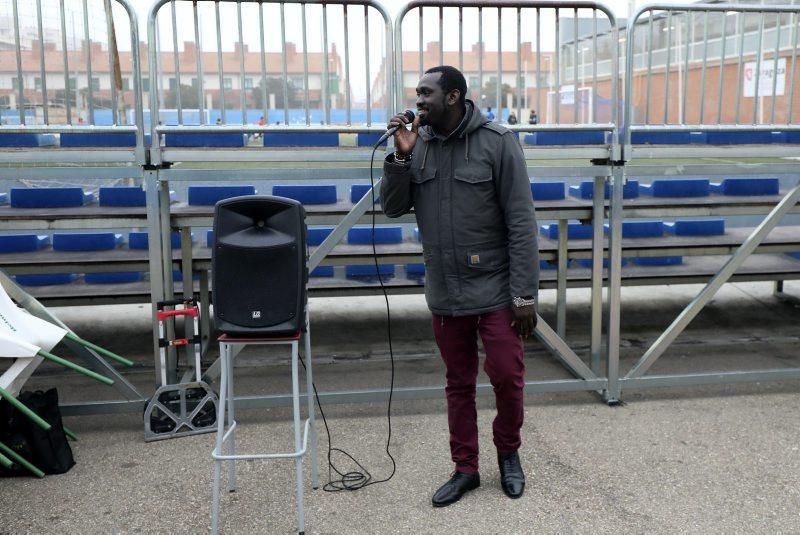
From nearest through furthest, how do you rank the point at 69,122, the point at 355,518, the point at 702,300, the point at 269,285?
the point at 269,285, the point at 355,518, the point at 69,122, the point at 702,300

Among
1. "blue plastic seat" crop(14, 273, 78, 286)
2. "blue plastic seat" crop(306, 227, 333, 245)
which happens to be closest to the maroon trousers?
"blue plastic seat" crop(306, 227, 333, 245)

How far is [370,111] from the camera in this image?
505 centimetres

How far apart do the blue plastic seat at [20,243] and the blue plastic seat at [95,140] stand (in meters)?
1.71

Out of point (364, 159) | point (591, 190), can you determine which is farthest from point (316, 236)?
point (591, 190)

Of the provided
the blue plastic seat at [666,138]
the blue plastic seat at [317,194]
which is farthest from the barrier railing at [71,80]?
the blue plastic seat at [666,138]

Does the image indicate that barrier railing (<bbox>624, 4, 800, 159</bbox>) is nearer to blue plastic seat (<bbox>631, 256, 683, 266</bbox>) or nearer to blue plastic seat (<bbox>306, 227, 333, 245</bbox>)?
blue plastic seat (<bbox>631, 256, 683, 266</bbox>)

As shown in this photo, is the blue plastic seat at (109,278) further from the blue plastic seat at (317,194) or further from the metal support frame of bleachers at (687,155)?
the metal support frame of bleachers at (687,155)

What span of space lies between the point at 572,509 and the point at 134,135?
3.44 m

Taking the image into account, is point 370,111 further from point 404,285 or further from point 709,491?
point 709,491

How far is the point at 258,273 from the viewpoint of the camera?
360 cm

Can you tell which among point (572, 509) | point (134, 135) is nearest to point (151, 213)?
point (134, 135)

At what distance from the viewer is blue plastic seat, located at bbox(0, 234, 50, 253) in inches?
250

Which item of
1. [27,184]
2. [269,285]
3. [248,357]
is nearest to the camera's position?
[269,285]

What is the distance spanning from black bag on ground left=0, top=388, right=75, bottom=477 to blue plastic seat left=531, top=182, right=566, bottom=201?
3.54 m
